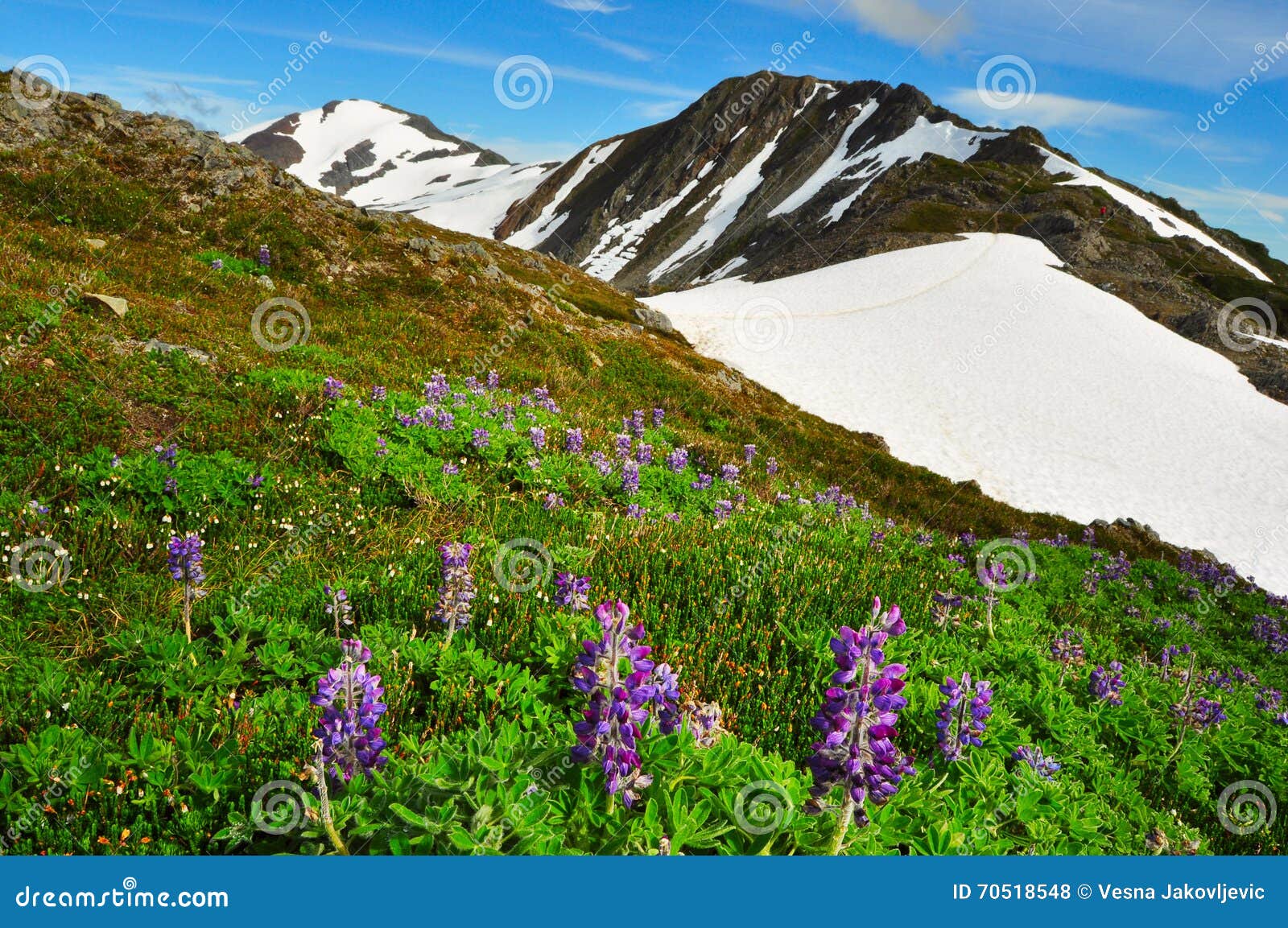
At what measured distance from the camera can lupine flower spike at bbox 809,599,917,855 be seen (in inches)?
90.9

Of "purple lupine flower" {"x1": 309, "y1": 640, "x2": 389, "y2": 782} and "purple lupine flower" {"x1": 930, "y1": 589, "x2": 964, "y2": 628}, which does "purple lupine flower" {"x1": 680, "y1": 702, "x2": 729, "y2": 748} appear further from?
"purple lupine flower" {"x1": 930, "y1": 589, "x2": 964, "y2": 628}

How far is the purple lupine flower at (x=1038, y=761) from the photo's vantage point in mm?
3697

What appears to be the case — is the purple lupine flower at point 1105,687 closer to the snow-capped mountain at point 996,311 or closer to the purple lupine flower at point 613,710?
the purple lupine flower at point 613,710

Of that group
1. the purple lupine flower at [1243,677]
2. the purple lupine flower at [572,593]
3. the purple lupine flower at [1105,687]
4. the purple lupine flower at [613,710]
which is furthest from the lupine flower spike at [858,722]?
the purple lupine flower at [1243,677]

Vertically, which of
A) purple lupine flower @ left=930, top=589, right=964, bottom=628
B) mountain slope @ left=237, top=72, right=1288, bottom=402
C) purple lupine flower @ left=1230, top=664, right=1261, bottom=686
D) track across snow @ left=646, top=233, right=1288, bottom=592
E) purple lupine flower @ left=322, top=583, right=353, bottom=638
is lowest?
purple lupine flower @ left=1230, top=664, right=1261, bottom=686

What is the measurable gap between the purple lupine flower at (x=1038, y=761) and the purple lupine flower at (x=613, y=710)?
259 cm

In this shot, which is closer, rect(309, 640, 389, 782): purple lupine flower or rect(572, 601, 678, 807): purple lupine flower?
rect(572, 601, 678, 807): purple lupine flower

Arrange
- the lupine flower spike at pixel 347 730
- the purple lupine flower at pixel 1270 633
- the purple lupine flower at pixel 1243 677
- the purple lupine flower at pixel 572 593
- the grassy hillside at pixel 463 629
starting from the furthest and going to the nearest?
1. the purple lupine flower at pixel 1270 633
2. the purple lupine flower at pixel 1243 677
3. the purple lupine flower at pixel 572 593
4. the grassy hillside at pixel 463 629
5. the lupine flower spike at pixel 347 730

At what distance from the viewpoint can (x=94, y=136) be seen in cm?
1938

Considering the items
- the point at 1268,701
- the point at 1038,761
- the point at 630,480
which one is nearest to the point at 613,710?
the point at 1038,761

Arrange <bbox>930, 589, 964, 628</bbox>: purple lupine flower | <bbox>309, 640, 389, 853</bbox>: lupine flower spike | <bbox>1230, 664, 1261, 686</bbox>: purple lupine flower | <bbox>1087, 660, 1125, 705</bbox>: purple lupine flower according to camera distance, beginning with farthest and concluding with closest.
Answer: <bbox>1230, 664, 1261, 686</bbox>: purple lupine flower → <bbox>930, 589, 964, 628</bbox>: purple lupine flower → <bbox>1087, 660, 1125, 705</bbox>: purple lupine flower → <bbox>309, 640, 389, 853</bbox>: lupine flower spike

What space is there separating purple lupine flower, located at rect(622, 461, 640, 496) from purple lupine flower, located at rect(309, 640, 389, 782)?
19.6 feet

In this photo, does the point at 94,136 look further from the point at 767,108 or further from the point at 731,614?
the point at 767,108

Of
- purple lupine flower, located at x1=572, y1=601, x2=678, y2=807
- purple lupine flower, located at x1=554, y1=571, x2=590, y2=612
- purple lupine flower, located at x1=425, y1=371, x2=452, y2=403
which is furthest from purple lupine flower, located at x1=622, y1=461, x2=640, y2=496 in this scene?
purple lupine flower, located at x1=572, y1=601, x2=678, y2=807
